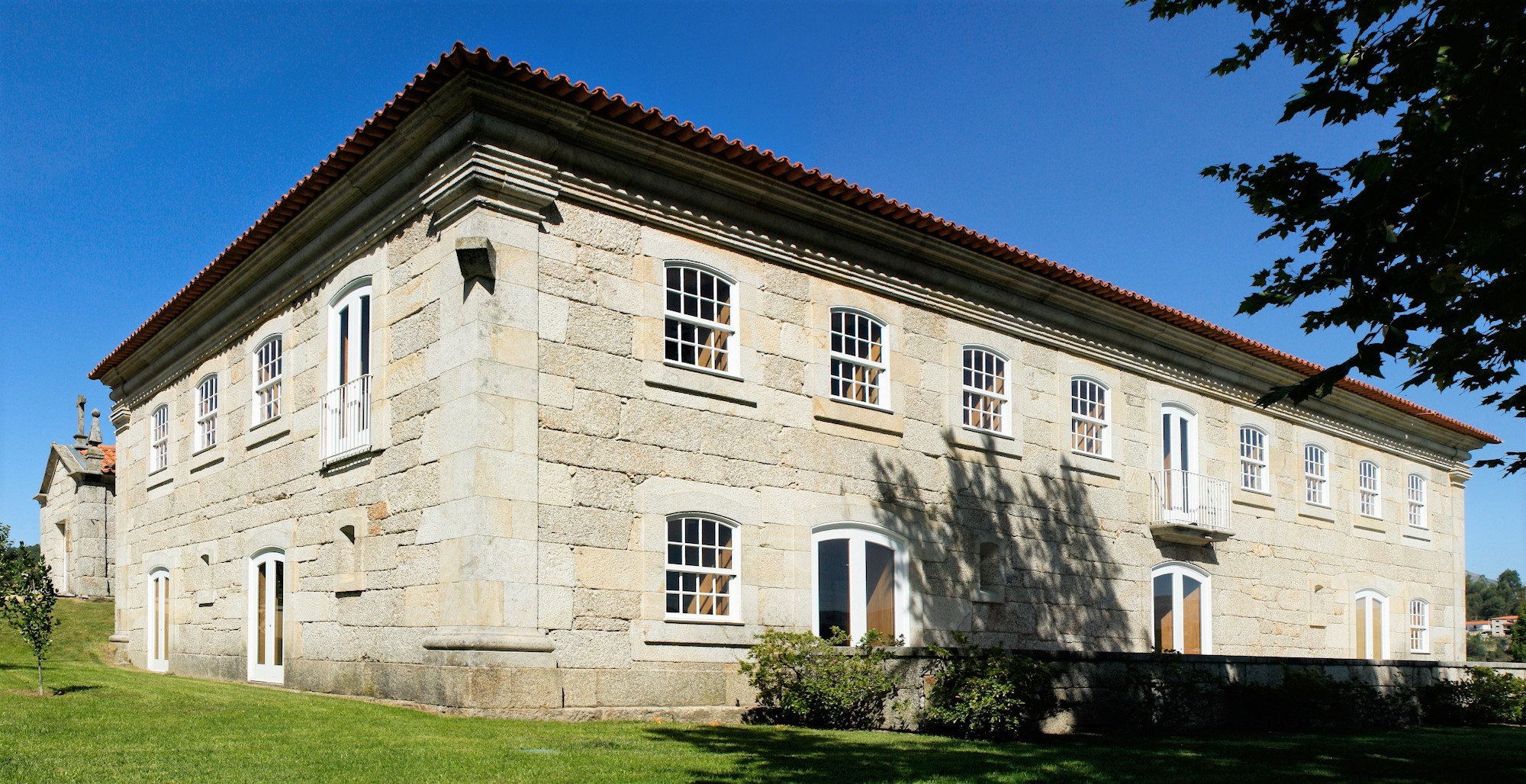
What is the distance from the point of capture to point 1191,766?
9719 millimetres

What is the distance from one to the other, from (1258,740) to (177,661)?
14703mm

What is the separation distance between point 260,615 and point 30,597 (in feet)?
11.2

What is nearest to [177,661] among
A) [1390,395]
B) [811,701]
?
[811,701]

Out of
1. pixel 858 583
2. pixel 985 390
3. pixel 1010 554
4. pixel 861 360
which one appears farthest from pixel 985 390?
pixel 858 583

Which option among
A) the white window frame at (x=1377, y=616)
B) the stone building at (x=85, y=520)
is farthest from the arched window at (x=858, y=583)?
the stone building at (x=85, y=520)

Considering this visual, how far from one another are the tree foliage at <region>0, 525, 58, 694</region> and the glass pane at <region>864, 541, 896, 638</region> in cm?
858

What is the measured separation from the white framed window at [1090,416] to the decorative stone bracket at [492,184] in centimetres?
911

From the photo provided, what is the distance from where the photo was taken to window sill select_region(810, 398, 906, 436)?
45.5ft

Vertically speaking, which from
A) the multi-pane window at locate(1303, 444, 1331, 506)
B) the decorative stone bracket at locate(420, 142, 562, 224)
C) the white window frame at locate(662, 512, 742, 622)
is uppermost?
the decorative stone bracket at locate(420, 142, 562, 224)

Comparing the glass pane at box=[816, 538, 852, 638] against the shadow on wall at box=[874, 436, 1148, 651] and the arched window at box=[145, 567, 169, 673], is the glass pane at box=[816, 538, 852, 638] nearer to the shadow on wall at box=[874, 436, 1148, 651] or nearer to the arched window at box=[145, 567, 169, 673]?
the shadow on wall at box=[874, 436, 1148, 651]

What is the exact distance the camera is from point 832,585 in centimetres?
1367

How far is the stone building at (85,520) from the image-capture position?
88.7 ft

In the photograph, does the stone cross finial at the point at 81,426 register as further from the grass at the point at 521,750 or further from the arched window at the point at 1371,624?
the arched window at the point at 1371,624

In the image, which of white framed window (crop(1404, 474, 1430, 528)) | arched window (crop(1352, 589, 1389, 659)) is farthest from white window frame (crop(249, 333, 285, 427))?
white framed window (crop(1404, 474, 1430, 528))
